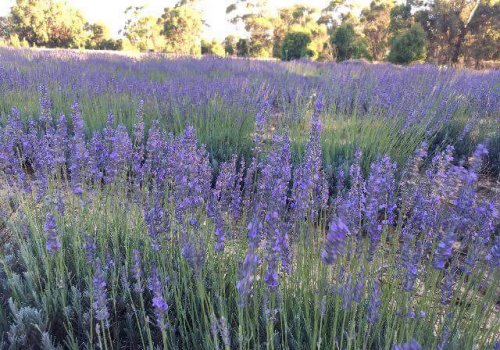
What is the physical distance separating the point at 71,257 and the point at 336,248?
1664 millimetres

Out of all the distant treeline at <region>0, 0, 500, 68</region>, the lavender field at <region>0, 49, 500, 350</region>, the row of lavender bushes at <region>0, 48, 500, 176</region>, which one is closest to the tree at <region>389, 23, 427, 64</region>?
the distant treeline at <region>0, 0, 500, 68</region>

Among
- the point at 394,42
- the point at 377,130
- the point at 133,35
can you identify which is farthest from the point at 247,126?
the point at 133,35

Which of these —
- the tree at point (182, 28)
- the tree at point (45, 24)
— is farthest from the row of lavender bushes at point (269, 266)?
the tree at point (182, 28)

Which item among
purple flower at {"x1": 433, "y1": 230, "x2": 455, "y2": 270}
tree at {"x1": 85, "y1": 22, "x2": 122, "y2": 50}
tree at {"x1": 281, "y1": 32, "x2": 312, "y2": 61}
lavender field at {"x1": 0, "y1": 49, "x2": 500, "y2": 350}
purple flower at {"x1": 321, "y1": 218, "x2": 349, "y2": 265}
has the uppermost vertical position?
tree at {"x1": 85, "y1": 22, "x2": 122, "y2": 50}

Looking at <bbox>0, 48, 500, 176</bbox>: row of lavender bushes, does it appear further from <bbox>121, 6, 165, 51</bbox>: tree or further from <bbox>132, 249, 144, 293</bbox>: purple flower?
<bbox>121, 6, 165, 51</bbox>: tree

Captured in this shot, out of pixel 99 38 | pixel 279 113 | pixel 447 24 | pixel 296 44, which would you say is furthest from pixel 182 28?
pixel 279 113

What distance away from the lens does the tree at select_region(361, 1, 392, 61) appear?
2875 centimetres

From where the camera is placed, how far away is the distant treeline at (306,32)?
58.4 ft

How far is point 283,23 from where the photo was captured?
37688 mm

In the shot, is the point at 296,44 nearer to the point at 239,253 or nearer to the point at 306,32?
the point at 306,32

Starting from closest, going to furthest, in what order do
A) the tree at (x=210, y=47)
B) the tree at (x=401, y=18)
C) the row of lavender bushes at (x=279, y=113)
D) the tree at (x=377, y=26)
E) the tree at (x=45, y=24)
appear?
the row of lavender bushes at (x=279, y=113) < the tree at (x=401, y=18) < the tree at (x=377, y=26) < the tree at (x=45, y=24) < the tree at (x=210, y=47)

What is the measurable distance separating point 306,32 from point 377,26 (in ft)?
44.9

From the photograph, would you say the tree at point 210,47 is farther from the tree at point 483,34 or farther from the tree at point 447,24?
the tree at point 483,34

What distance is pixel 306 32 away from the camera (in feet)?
61.4
